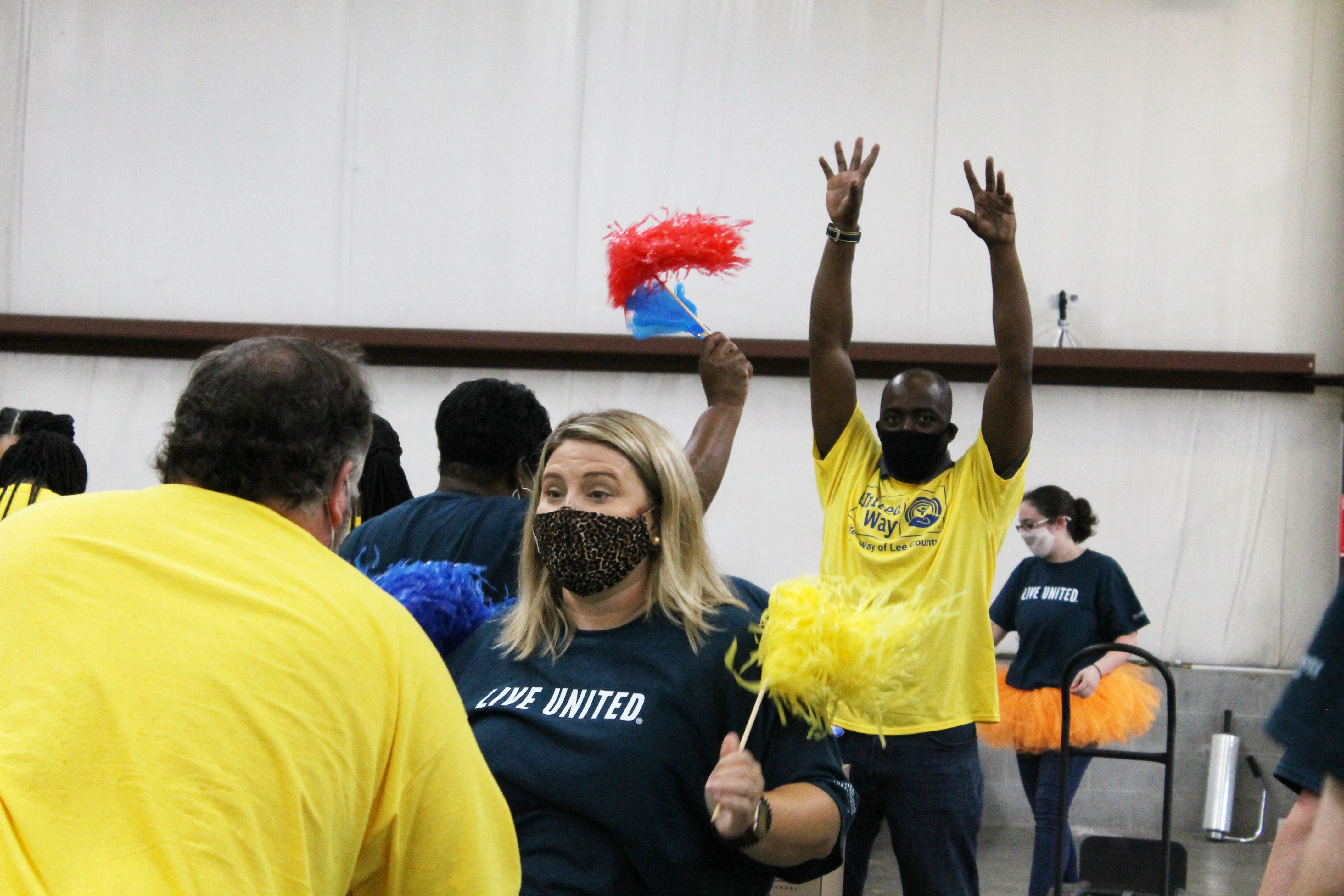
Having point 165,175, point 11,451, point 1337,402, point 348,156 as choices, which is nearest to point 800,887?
point 11,451

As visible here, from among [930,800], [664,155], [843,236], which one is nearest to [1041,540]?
[843,236]

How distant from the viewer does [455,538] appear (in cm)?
266

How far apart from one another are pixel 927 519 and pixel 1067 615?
2.05m

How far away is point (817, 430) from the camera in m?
A: 3.51

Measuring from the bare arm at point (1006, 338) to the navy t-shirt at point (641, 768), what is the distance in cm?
147

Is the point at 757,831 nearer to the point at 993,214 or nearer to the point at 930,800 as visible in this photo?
the point at 930,800

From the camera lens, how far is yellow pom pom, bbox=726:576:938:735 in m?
1.74

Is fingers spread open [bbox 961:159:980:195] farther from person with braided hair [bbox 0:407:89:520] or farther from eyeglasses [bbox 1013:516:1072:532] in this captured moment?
person with braided hair [bbox 0:407:89:520]

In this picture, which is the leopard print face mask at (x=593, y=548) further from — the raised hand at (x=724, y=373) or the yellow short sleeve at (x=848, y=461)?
the yellow short sleeve at (x=848, y=461)

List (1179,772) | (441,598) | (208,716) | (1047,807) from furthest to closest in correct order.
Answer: (1179,772) → (1047,807) → (441,598) → (208,716)

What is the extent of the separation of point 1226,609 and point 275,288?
19.0ft

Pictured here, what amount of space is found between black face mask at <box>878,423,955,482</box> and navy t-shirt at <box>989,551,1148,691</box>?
195cm

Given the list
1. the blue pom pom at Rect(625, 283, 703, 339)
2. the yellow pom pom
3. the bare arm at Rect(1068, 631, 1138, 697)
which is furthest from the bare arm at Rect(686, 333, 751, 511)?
A: the bare arm at Rect(1068, 631, 1138, 697)

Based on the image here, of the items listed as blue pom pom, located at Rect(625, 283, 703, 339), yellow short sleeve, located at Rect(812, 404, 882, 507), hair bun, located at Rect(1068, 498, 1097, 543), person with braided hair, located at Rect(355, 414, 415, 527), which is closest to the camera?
blue pom pom, located at Rect(625, 283, 703, 339)
